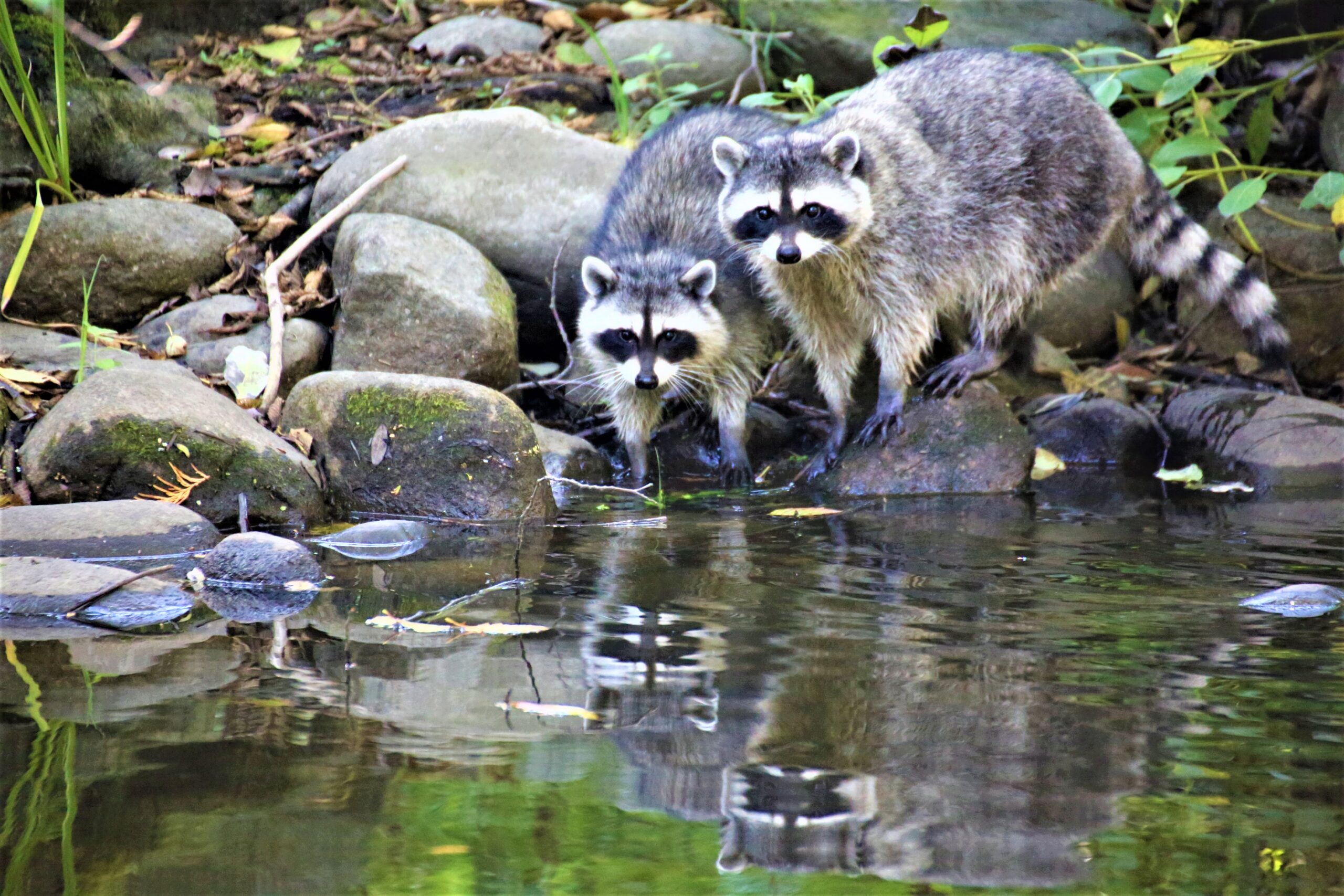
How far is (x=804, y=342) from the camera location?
4.43m

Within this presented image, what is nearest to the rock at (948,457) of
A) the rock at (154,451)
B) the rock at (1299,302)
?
the rock at (1299,302)

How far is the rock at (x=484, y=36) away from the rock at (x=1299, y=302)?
11.2ft

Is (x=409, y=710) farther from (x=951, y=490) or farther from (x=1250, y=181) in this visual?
(x=1250, y=181)

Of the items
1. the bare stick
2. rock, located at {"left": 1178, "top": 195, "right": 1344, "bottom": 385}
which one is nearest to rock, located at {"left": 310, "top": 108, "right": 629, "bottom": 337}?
the bare stick

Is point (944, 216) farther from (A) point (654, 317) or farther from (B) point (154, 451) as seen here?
(B) point (154, 451)

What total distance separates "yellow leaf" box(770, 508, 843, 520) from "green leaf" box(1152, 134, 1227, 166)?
2.09 meters

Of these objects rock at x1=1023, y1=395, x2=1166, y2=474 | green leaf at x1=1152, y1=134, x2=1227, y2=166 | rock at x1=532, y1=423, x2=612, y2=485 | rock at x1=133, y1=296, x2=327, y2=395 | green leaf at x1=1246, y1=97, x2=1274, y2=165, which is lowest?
rock at x1=532, y1=423, x2=612, y2=485

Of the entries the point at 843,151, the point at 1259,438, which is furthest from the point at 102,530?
the point at 1259,438

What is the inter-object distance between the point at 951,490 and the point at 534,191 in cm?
197

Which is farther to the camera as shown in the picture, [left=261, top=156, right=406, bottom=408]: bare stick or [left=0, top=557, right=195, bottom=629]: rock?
[left=261, top=156, right=406, bottom=408]: bare stick

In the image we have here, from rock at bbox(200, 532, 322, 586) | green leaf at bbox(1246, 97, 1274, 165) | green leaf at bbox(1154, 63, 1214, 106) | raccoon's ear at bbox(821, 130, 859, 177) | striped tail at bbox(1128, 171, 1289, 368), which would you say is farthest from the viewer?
green leaf at bbox(1246, 97, 1274, 165)

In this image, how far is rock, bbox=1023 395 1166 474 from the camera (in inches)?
181

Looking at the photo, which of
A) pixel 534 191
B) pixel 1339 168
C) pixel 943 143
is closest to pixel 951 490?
pixel 943 143

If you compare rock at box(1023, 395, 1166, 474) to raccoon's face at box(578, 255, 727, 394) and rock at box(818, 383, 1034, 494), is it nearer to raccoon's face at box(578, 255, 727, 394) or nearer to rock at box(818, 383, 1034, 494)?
rock at box(818, 383, 1034, 494)
